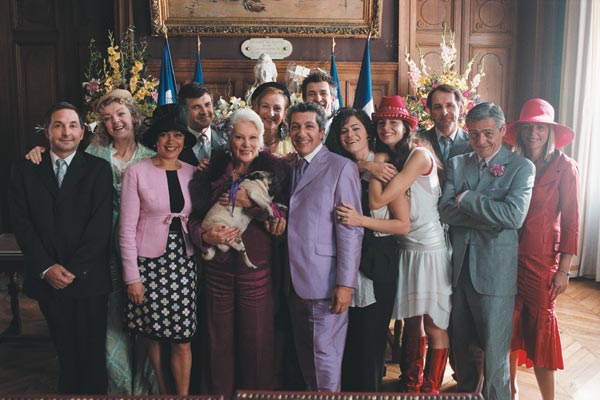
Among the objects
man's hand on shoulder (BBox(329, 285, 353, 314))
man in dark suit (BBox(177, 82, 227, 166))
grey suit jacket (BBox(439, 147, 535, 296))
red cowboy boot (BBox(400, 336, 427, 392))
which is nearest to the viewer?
man's hand on shoulder (BBox(329, 285, 353, 314))

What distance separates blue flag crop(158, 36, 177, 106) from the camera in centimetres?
498

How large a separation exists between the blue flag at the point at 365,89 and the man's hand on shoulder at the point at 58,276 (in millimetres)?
3357

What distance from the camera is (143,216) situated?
2352mm

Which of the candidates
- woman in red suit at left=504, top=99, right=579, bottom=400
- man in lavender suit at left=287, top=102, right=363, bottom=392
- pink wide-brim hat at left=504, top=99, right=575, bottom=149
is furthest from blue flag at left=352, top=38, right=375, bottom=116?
man in lavender suit at left=287, top=102, right=363, bottom=392

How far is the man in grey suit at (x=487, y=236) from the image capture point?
2326 mm

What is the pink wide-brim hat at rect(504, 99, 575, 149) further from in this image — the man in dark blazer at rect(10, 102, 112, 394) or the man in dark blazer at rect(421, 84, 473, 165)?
the man in dark blazer at rect(10, 102, 112, 394)

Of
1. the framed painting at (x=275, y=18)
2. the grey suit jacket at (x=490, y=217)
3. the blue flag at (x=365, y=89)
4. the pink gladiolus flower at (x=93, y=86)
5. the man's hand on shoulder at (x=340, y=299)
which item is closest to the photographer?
the man's hand on shoulder at (x=340, y=299)

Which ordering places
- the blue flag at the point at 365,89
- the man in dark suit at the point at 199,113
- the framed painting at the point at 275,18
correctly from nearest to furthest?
1. the man in dark suit at the point at 199,113
2. the blue flag at the point at 365,89
3. the framed painting at the point at 275,18

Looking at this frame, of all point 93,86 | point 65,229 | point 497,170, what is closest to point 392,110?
point 497,170

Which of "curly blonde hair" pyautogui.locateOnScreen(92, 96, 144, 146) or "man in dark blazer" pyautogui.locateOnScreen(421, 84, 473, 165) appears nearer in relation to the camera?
"curly blonde hair" pyautogui.locateOnScreen(92, 96, 144, 146)

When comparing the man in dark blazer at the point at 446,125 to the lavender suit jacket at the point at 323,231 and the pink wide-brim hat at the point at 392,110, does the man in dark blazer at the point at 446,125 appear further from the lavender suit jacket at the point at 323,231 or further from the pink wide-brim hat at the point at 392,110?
the lavender suit jacket at the point at 323,231

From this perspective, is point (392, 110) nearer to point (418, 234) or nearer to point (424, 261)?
point (418, 234)

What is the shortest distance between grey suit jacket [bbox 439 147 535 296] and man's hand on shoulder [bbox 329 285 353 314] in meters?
0.58

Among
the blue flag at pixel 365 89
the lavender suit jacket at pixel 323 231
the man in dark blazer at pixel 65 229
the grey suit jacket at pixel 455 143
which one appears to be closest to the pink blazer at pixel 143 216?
the man in dark blazer at pixel 65 229
